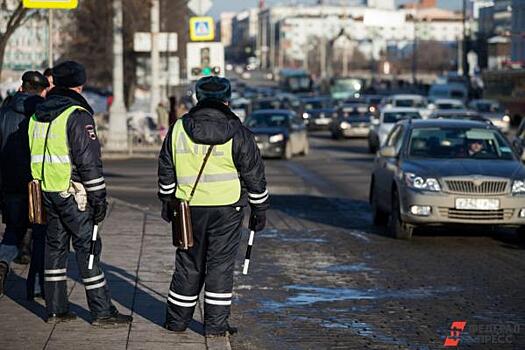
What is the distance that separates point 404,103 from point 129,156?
18.9m

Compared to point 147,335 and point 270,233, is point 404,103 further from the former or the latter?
point 147,335

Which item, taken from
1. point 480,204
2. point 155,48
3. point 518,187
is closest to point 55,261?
point 480,204

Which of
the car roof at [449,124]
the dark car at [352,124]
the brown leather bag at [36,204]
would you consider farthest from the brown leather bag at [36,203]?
the dark car at [352,124]

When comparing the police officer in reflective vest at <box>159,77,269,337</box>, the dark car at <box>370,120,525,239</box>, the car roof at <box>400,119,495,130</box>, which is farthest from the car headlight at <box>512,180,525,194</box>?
the police officer in reflective vest at <box>159,77,269,337</box>

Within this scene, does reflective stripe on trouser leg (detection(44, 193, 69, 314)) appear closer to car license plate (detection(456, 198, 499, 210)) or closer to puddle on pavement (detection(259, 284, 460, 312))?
puddle on pavement (detection(259, 284, 460, 312))

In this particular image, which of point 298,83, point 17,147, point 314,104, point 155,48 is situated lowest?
point 298,83

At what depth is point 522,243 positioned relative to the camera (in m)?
15.3

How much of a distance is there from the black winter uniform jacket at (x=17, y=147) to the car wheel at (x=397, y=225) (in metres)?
6.36

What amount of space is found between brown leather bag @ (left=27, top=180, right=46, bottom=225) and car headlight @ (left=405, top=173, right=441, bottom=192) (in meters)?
7.02

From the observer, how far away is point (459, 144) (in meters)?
16.2

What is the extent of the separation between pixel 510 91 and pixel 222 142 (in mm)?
59077

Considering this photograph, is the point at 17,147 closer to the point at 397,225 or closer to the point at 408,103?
the point at 397,225

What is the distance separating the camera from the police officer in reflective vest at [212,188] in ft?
27.9

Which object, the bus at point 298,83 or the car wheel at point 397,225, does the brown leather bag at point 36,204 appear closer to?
the car wheel at point 397,225
